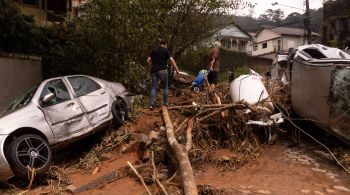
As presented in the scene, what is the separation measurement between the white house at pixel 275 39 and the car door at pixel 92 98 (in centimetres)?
4114

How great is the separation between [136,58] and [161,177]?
6.57 metres

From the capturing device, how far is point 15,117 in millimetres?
8195

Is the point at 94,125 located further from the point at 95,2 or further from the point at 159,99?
the point at 95,2

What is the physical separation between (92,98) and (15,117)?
80.1 inches

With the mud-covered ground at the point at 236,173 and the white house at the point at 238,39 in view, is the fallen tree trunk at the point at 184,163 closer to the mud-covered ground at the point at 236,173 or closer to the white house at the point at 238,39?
the mud-covered ground at the point at 236,173

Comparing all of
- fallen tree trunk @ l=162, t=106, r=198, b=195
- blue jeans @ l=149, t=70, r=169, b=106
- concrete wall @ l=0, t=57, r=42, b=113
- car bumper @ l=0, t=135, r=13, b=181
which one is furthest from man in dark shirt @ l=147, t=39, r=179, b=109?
concrete wall @ l=0, t=57, r=42, b=113

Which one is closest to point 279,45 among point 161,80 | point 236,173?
point 161,80

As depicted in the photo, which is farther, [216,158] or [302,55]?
[302,55]

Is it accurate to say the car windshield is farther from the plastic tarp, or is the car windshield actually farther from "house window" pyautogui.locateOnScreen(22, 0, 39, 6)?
"house window" pyautogui.locateOnScreen(22, 0, 39, 6)

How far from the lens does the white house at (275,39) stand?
51.6 metres

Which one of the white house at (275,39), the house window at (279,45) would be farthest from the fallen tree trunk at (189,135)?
the house window at (279,45)

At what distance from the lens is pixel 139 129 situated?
10.5 metres

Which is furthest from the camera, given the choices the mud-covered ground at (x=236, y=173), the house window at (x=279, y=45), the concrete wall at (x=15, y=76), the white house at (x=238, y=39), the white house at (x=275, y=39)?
the house window at (x=279, y=45)

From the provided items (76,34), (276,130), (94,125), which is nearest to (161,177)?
(94,125)
